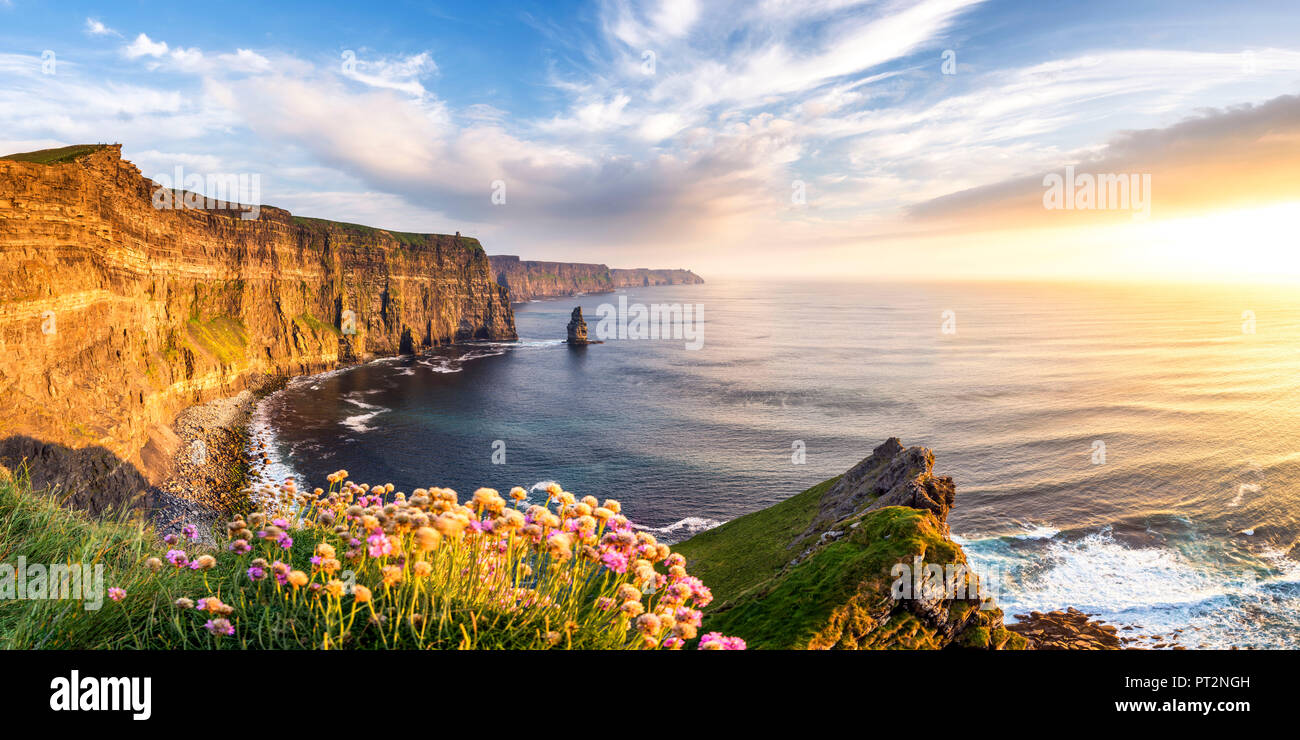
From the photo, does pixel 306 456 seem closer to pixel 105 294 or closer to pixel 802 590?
pixel 105 294

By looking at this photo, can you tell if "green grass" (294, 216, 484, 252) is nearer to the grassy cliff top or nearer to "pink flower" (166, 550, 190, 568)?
the grassy cliff top

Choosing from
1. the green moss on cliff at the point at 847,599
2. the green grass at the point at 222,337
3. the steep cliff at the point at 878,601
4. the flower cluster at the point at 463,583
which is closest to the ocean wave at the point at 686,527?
the steep cliff at the point at 878,601

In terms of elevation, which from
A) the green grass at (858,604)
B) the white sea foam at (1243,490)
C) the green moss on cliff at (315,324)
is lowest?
the white sea foam at (1243,490)

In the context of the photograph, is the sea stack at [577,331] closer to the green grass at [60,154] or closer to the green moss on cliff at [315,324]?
the green moss on cliff at [315,324]

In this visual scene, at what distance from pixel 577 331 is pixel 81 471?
12266 centimetres

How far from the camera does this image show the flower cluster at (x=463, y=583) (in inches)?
161

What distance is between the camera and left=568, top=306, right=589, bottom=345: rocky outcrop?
154000mm

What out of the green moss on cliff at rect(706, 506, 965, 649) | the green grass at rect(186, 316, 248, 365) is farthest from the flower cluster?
the green grass at rect(186, 316, 248, 365)

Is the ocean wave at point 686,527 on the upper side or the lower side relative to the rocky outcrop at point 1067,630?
upper

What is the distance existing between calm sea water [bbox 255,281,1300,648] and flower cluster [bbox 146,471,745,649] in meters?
37.7

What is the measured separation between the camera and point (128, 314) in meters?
49.5

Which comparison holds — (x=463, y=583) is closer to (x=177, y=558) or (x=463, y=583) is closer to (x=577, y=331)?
(x=177, y=558)

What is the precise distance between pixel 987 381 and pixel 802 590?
343ft
